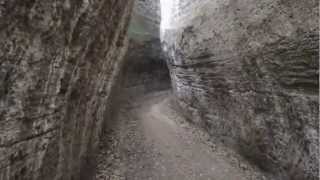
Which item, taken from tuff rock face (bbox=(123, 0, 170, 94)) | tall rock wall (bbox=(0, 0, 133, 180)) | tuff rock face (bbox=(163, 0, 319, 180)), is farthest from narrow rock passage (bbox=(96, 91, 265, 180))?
tuff rock face (bbox=(123, 0, 170, 94))

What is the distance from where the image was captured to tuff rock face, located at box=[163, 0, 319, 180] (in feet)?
16.1

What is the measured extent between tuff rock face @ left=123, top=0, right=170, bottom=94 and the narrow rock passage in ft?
12.4

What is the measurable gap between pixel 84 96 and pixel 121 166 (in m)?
2.98

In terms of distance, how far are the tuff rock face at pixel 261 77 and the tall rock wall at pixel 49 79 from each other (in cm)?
331

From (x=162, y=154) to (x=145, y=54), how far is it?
8813 millimetres

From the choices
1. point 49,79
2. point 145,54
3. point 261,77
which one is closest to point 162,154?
point 261,77

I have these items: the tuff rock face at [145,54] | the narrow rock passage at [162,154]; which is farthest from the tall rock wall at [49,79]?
the tuff rock face at [145,54]

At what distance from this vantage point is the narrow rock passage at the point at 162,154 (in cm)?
706

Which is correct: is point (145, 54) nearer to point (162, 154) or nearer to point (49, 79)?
point (162, 154)

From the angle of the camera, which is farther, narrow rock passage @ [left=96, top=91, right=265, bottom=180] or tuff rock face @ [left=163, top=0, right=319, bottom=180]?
narrow rock passage @ [left=96, top=91, right=265, bottom=180]

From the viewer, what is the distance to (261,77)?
6.16m

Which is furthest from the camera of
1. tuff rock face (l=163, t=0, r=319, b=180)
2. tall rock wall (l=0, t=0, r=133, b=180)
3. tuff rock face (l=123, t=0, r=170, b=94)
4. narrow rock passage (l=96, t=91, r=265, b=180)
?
tuff rock face (l=123, t=0, r=170, b=94)

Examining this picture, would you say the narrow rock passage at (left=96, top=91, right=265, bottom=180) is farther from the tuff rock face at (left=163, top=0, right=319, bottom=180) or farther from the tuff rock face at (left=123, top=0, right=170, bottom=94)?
the tuff rock face at (left=123, top=0, right=170, bottom=94)

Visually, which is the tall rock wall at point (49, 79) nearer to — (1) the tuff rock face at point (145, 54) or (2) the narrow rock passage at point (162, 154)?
(2) the narrow rock passage at point (162, 154)
